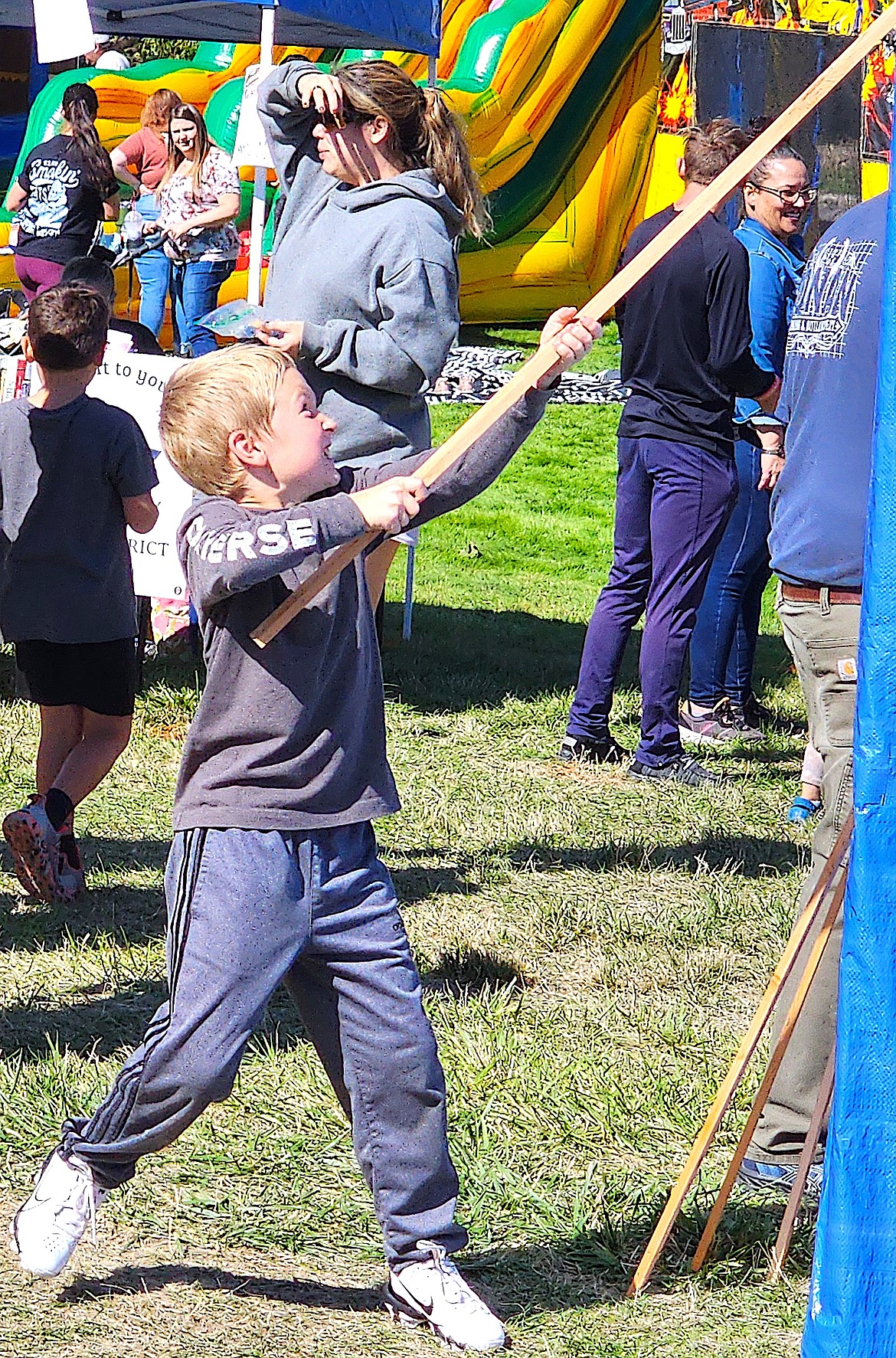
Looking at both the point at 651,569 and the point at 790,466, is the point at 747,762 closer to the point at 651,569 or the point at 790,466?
the point at 651,569

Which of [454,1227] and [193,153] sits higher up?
[193,153]

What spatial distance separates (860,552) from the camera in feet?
10.4

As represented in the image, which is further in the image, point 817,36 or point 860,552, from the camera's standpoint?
point 817,36

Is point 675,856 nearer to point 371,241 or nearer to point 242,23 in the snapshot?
point 371,241

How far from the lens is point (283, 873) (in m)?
2.63

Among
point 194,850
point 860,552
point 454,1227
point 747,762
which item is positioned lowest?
point 747,762

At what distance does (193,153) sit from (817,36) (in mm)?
10171

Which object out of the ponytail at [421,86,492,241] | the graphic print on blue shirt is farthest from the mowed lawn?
the ponytail at [421,86,492,241]

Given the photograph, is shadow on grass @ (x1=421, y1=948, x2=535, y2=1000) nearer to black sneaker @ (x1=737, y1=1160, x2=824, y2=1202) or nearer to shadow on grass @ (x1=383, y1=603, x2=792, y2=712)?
black sneaker @ (x1=737, y1=1160, x2=824, y2=1202)

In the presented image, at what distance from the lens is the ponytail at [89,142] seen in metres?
8.63

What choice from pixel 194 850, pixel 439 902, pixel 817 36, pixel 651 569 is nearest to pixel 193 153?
pixel 651 569

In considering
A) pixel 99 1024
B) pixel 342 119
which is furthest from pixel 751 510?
pixel 99 1024

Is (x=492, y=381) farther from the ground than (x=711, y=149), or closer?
closer

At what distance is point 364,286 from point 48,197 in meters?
4.85
